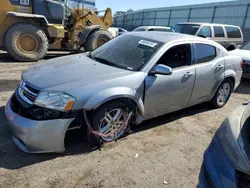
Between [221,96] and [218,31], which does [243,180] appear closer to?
[221,96]

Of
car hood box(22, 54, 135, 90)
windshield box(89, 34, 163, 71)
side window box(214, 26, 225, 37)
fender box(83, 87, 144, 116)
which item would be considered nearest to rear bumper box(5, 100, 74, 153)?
fender box(83, 87, 144, 116)

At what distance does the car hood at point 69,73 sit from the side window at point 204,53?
5.12 ft

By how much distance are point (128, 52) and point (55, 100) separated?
156 centimetres

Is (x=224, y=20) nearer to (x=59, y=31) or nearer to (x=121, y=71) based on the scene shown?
(x=59, y=31)

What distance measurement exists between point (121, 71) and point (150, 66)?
1.52 ft

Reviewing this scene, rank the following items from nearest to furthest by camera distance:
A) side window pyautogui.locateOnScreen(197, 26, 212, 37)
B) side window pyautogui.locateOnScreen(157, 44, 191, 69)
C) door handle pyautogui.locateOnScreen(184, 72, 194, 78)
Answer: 1. side window pyautogui.locateOnScreen(157, 44, 191, 69)
2. door handle pyautogui.locateOnScreen(184, 72, 194, 78)
3. side window pyautogui.locateOnScreen(197, 26, 212, 37)

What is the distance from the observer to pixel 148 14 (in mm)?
35250

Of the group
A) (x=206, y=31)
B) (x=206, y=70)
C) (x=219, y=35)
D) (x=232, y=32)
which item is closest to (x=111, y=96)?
(x=206, y=70)

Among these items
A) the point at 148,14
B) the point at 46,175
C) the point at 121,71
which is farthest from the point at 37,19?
the point at 148,14

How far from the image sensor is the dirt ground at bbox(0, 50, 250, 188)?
8.64 ft

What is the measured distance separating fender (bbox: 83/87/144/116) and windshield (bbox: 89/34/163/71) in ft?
1.41

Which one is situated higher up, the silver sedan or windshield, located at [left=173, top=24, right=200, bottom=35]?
windshield, located at [left=173, top=24, right=200, bottom=35]

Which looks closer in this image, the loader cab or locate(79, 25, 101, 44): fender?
the loader cab

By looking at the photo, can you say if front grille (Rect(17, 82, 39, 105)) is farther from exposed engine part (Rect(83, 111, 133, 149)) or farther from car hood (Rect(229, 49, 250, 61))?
car hood (Rect(229, 49, 250, 61))
